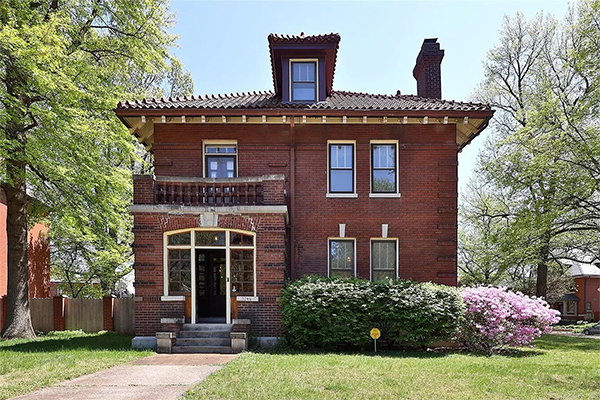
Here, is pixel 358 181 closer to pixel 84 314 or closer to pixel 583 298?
pixel 84 314

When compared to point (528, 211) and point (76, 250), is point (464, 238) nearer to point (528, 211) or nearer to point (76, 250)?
point (528, 211)

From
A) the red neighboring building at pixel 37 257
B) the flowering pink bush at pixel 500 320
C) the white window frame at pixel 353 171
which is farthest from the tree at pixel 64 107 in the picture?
the flowering pink bush at pixel 500 320

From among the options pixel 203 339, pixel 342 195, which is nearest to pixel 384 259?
pixel 342 195

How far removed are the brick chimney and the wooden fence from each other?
14.2m

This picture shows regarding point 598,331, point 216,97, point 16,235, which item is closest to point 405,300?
point 216,97

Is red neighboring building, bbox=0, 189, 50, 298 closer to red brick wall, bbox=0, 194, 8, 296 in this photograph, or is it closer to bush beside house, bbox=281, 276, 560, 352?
red brick wall, bbox=0, 194, 8, 296

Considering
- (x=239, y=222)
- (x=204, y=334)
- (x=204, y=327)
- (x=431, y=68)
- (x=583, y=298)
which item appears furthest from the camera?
(x=583, y=298)

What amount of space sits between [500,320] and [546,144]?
9.85 meters

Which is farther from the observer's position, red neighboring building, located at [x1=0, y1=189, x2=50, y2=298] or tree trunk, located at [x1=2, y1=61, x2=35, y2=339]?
red neighboring building, located at [x1=0, y1=189, x2=50, y2=298]

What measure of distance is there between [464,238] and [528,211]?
12.3 m

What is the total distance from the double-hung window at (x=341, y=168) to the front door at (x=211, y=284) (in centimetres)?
432

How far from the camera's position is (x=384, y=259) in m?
15.2

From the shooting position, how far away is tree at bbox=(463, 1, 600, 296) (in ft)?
60.3

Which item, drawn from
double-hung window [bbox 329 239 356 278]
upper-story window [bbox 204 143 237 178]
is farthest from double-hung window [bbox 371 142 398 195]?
upper-story window [bbox 204 143 237 178]
